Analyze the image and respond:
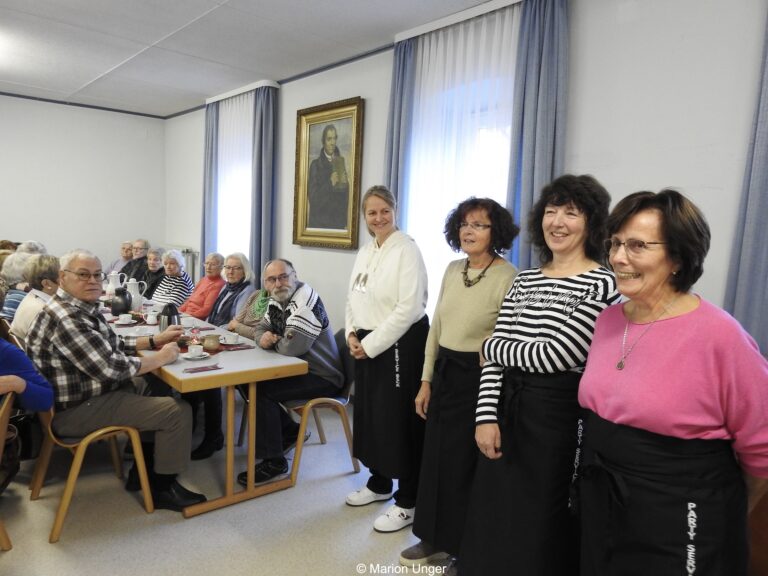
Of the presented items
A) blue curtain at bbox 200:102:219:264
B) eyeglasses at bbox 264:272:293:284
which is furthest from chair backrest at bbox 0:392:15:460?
blue curtain at bbox 200:102:219:264

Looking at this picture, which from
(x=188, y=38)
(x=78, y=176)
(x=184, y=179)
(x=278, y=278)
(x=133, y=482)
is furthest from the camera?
(x=184, y=179)

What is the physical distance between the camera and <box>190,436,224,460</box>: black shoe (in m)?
2.88

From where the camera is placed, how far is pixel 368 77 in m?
3.84

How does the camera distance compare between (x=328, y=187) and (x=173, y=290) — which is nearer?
(x=328, y=187)

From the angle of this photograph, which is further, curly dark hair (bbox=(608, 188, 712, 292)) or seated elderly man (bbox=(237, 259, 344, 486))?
seated elderly man (bbox=(237, 259, 344, 486))

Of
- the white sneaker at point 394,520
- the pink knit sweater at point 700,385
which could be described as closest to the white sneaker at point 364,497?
the white sneaker at point 394,520

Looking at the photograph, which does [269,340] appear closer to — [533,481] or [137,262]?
[533,481]

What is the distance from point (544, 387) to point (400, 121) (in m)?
2.44

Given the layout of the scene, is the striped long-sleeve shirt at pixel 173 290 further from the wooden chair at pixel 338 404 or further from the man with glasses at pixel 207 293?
the wooden chair at pixel 338 404

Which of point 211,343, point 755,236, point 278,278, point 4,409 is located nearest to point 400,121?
point 278,278

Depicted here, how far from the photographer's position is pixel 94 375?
6.98ft

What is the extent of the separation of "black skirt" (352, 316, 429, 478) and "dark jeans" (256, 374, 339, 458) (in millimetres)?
463

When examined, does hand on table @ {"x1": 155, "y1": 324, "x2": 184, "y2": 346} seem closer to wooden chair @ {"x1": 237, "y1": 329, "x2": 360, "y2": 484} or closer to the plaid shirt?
the plaid shirt

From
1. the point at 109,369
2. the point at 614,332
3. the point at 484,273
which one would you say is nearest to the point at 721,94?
the point at 484,273
